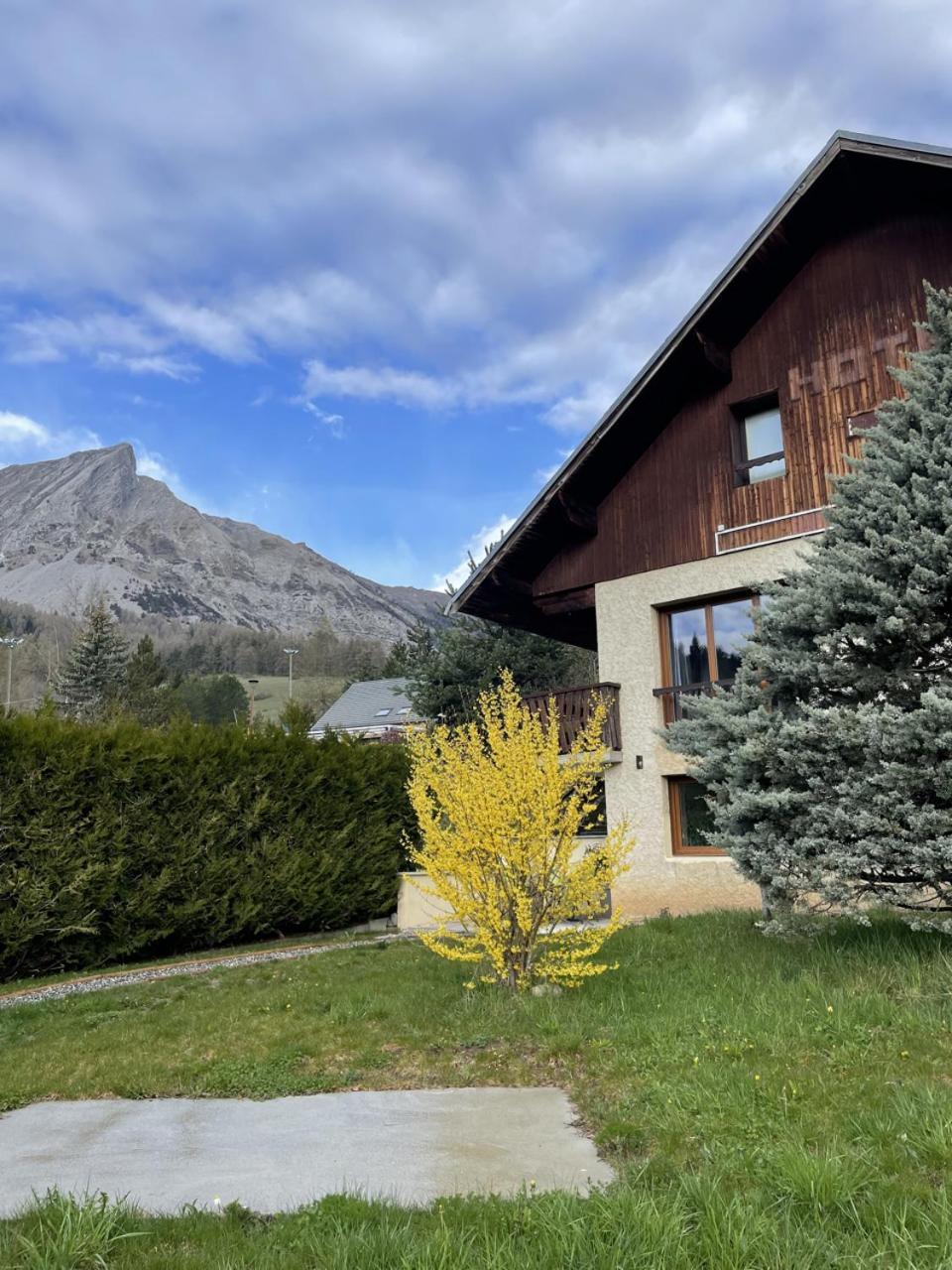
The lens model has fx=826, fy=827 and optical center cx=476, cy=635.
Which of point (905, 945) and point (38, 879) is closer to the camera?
point (905, 945)

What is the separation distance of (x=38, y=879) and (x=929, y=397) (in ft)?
36.7

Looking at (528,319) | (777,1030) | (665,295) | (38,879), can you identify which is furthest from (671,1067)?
(528,319)

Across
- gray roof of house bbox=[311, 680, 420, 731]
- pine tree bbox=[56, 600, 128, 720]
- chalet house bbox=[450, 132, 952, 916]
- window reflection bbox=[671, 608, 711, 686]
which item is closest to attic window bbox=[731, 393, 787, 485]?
chalet house bbox=[450, 132, 952, 916]

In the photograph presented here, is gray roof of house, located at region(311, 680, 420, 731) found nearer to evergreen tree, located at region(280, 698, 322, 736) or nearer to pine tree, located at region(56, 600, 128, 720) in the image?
pine tree, located at region(56, 600, 128, 720)

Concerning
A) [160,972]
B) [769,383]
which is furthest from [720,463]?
[160,972]

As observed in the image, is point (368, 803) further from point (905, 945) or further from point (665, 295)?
point (665, 295)

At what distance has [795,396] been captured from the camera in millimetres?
12422

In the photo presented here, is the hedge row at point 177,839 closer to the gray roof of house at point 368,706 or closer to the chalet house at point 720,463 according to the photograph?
the chalet house at point 720,463

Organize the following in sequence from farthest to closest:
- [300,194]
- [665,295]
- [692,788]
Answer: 1. [665,295]
2. [300,194]
3. [692,788]

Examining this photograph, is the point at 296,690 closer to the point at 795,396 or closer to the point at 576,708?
the point at 576,708

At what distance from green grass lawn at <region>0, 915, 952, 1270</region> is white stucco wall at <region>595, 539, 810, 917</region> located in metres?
3.32

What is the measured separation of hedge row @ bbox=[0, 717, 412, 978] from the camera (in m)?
10.6

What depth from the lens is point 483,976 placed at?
695cm

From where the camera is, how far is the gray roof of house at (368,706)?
47281 mm
